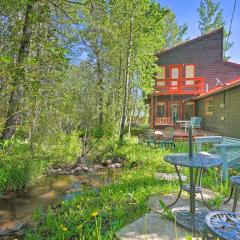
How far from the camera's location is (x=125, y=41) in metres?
14.2

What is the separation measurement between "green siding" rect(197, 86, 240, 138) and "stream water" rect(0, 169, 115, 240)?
19.3 ft

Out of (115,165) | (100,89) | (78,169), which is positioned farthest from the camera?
(100,89)

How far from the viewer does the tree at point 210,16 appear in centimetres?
3053

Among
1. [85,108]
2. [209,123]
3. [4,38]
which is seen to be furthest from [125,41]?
[4,38]

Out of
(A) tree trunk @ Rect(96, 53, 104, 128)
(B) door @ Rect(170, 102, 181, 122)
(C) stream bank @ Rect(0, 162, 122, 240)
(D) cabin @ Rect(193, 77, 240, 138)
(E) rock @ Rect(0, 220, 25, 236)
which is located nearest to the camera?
(E) rock @ Rect(0, 220, 25, 236)

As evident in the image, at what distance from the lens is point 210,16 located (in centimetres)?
3097

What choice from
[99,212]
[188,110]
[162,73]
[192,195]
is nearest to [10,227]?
[99,212]

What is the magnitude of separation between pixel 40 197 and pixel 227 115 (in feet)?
30.4

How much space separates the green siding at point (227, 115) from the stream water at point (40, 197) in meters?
5.90

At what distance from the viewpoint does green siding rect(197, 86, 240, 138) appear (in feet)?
36.8

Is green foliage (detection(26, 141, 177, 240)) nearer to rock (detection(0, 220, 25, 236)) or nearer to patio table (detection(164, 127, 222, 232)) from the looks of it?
rock (detection(0, 220, 25, 236))

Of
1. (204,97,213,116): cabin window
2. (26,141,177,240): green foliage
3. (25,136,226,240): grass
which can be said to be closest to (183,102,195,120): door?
(204,97,213,116): cabin window

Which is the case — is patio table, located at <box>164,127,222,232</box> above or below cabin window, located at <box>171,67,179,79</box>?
below

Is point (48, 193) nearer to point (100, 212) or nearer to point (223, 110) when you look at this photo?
point (100, 212)
